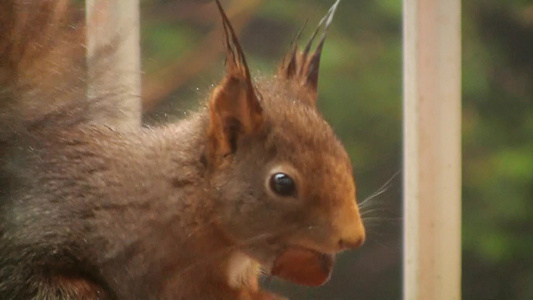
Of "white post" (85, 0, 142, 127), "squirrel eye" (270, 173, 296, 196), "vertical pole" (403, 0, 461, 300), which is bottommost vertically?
"vertical pole" (403, 0, 461, 300)

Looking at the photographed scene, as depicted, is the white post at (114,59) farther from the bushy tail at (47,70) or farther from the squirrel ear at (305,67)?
the squirrel ear at (305,67)

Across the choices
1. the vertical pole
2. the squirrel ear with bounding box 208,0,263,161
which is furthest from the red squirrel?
the vertical pole

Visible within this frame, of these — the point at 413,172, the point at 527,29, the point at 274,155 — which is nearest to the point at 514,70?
the point at 527,29

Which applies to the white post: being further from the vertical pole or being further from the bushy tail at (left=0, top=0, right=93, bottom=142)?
the vertical pole

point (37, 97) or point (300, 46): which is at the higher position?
point (300, 46)

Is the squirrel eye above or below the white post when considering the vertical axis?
below

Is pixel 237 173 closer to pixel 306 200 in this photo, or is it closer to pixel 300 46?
pixel 306 200
